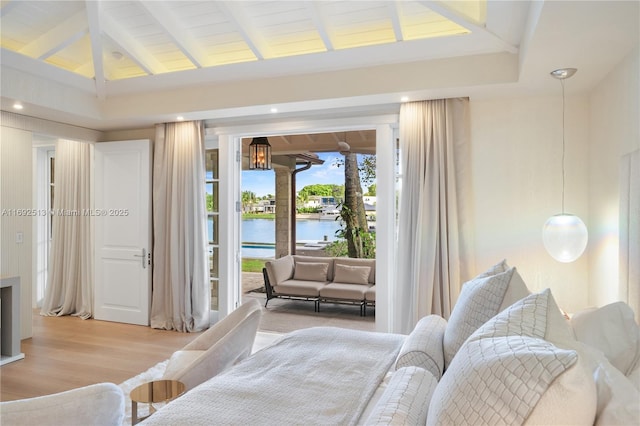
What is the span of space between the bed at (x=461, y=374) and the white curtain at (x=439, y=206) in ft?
4.38

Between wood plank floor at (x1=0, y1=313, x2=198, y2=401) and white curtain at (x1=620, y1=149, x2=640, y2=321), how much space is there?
352cm

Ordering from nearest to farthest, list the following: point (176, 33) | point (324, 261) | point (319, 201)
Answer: point (176, 33)
point (324, 261)
point (319, 201)

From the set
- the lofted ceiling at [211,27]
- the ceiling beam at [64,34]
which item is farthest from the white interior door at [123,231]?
the ceiling beam at [64,34]

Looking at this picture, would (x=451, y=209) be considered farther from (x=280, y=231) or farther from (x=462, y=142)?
(x=280, y=231)

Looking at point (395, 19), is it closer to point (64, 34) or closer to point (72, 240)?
point (64, 34)

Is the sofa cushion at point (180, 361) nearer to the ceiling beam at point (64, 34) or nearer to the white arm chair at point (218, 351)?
the white arm chair at point (218, 351)

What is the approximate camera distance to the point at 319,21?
11.1 feet

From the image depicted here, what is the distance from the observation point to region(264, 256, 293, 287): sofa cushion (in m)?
6.24

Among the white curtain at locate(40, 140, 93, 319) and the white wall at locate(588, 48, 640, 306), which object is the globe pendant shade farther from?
the white curtain at locate(40, 140, 93, 319)

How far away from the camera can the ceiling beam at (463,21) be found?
3004 mm

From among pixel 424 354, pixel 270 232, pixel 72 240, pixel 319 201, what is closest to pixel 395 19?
pixel 424 354

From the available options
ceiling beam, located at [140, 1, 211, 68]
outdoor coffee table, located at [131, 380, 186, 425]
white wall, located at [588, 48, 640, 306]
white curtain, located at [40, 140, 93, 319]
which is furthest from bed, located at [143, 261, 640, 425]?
white curtain, located at [40, 140, 93, 319]

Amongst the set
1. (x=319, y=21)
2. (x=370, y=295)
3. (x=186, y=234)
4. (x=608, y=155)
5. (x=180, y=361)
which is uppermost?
(x=319, y=21)

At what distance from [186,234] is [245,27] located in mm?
2354
